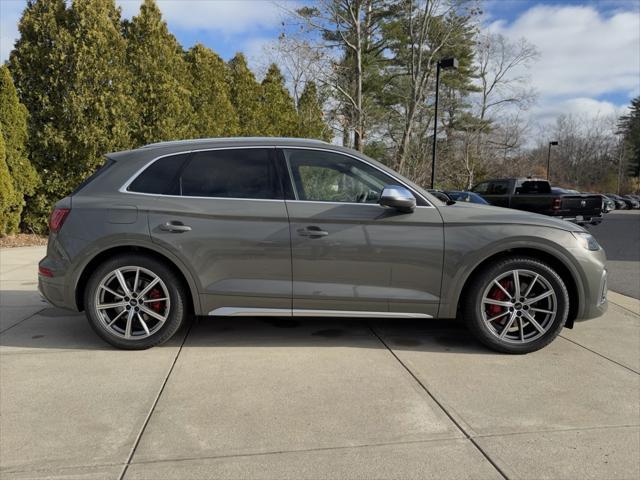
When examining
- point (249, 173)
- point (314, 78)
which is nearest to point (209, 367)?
point (249, 173)

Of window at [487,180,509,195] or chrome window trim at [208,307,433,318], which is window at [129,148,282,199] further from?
window at [487,180,509,195]

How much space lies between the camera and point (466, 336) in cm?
448

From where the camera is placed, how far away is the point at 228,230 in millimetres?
3887

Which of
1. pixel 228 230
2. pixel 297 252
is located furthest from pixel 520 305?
pixel 228 230

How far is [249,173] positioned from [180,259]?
914mm

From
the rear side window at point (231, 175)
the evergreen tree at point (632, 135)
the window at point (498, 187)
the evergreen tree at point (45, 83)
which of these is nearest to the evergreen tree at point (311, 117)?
the window at point (498, 187)

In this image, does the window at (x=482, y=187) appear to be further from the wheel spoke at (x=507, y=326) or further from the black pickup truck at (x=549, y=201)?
the wheel spoke at (x=507, y=326)

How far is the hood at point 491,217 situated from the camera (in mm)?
3896

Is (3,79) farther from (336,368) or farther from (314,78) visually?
(314,78)

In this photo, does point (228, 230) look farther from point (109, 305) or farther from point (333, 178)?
point (109, 305)

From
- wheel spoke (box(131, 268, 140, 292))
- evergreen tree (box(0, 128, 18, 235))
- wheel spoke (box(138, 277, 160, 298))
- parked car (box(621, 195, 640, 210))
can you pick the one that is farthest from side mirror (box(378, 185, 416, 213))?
parked car (box(621, 195, 640, 210))

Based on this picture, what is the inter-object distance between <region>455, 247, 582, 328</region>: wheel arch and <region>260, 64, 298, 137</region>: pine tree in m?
16.4

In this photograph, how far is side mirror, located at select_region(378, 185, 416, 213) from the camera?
3689 millimetres

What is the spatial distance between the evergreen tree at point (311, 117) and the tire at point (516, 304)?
1670 cm
